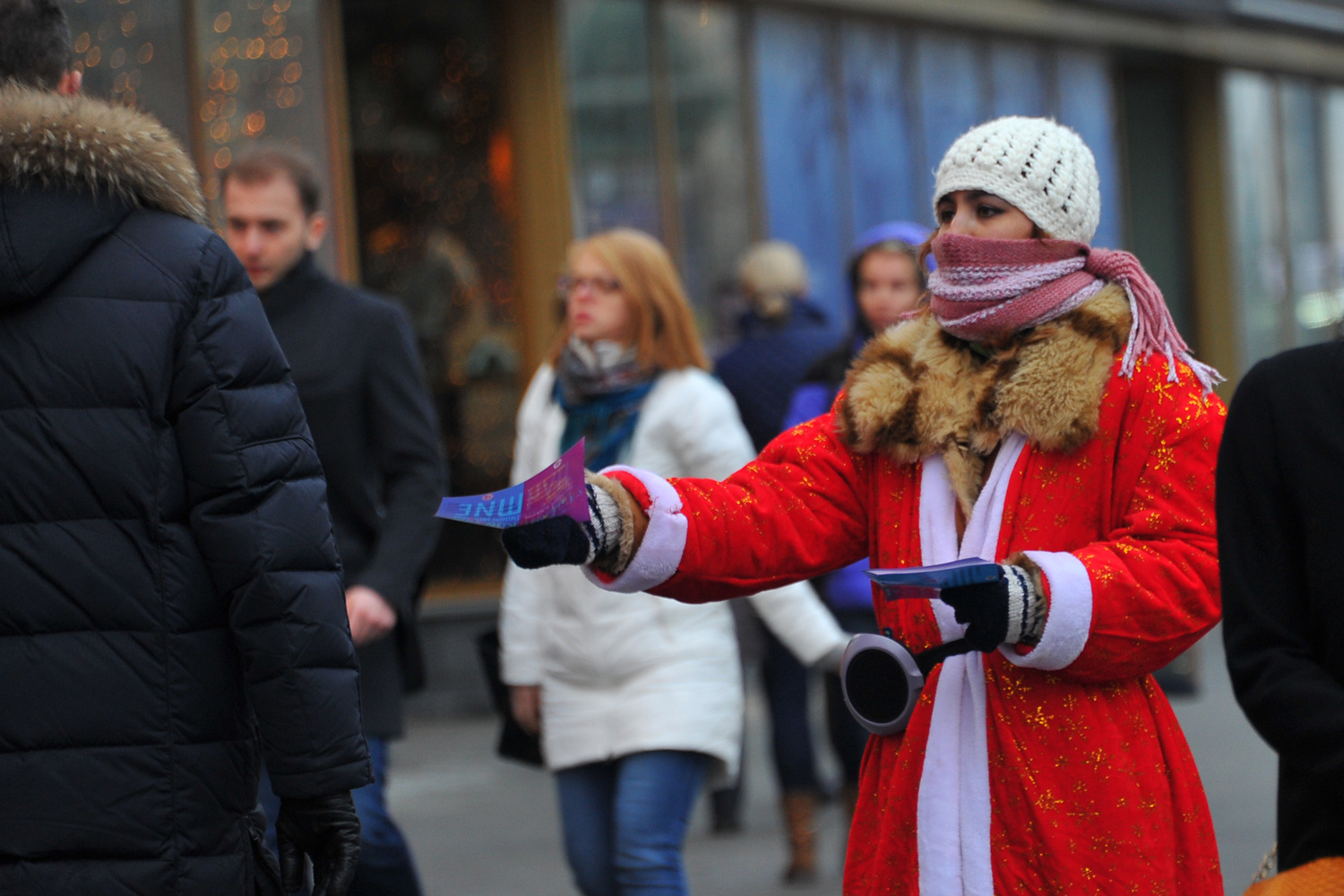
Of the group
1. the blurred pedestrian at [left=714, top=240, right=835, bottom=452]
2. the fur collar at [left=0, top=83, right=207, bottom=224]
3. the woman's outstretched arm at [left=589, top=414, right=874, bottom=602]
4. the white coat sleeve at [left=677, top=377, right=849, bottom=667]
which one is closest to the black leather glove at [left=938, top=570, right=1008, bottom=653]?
the woman's outstretched arm at [left=589, top=414, right=874, bottom=602]

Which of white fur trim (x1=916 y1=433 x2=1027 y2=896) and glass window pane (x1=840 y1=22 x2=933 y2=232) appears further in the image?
glass window pane (x1=840 y1=22 x2=933 y2=232)

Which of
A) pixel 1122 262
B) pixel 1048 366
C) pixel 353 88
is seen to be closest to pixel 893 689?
pixel 1048 366

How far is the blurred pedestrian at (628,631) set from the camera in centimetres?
413

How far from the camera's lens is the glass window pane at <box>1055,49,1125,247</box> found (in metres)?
15.4

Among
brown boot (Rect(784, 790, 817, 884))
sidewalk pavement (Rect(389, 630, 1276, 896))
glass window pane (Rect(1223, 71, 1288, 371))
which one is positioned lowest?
sidewalk pavement (Rect(389, 630, 1276, 896))

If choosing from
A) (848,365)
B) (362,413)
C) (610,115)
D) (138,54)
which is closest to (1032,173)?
(362,413)

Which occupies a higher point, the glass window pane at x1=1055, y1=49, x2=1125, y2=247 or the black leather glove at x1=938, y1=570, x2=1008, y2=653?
the glass window pane at x1=1055, y1=49, x2=1125, y2=247

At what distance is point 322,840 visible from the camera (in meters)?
2.73

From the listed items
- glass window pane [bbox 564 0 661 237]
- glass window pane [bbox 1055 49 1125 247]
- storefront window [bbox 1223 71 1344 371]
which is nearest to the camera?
glass window pane [bbox 564 0 661 237]

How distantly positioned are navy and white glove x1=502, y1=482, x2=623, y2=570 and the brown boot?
139 inches

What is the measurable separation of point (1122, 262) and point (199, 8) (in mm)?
7436

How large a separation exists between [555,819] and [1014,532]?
495cm

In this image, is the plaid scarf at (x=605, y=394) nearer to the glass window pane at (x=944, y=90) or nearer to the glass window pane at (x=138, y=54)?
the glass window pane at (x=138, y=54)

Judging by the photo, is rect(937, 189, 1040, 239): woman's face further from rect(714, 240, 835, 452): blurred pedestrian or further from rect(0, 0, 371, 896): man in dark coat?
rect(714, 240, 835, 452): blurred pedestrian
